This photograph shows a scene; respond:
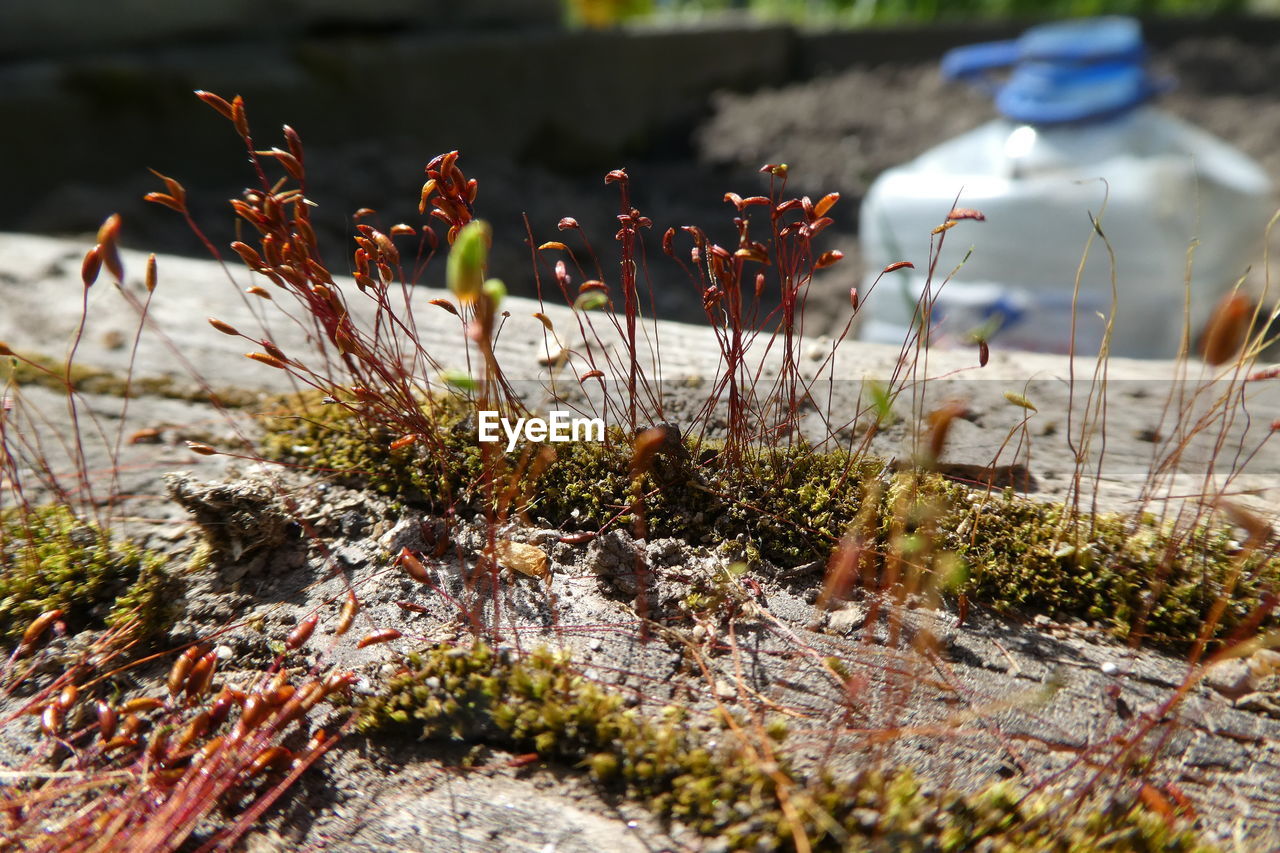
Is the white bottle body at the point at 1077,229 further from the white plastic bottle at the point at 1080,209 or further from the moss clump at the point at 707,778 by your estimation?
the moss clump at the point at 707,778

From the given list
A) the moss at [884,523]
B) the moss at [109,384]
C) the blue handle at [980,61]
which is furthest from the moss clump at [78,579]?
the blue handle at [980,61]

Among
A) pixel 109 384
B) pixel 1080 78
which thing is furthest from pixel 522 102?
pixel 109 384

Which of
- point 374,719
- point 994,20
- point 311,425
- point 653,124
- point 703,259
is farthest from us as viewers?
point 994,20

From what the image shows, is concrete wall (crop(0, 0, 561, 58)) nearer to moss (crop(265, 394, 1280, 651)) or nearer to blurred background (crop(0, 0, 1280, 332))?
blurred background (crop(0, 0, 1280, 332))

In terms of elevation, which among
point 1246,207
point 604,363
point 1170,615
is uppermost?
point 1246,207

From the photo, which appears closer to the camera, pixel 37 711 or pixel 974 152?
pixel 37 711

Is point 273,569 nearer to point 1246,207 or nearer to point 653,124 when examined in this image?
point 1246,207

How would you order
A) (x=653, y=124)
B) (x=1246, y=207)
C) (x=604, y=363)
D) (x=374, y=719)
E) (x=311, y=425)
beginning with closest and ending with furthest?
(x=374, y=719)
(x=311, y=425)
(x=604, y=363)
(x=1246, y=207)
(x=653, y=124)

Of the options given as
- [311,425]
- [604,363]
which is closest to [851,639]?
[604,363]
